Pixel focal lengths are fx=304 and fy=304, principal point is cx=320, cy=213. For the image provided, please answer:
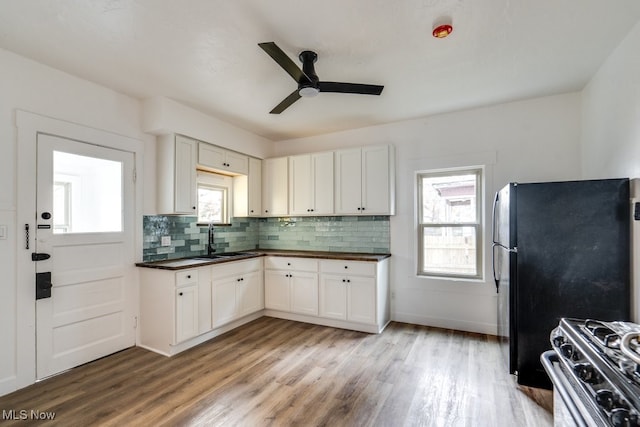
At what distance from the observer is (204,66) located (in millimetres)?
2471

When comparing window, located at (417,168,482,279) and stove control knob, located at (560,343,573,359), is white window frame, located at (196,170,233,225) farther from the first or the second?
stove control knob, located at (560,343,573,359)

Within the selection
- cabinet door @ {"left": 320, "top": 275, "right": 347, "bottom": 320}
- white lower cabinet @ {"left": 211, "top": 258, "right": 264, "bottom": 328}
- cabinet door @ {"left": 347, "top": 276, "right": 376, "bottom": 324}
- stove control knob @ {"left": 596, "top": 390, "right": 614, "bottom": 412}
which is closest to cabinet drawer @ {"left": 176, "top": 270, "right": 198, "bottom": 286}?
white lower cabinet @ {"left": 211, "top": 258, "right": 264, "bottom": 328}

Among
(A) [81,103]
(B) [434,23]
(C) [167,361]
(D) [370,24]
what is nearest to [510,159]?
(B) [434,23]

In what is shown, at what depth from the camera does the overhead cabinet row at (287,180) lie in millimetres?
3305

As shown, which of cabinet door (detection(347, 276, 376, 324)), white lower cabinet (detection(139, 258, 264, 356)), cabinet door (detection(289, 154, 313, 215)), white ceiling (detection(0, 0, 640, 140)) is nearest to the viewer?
white ceiling (detection(0, 0, 640, 140))

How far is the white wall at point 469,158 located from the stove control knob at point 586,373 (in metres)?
2.38

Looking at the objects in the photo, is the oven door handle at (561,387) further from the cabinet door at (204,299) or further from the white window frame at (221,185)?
the white window frame at (221,185)

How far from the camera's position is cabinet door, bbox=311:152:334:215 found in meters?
4.04

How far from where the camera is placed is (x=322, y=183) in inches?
161

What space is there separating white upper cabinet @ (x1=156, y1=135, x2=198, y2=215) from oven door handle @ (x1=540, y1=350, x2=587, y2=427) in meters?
3.27

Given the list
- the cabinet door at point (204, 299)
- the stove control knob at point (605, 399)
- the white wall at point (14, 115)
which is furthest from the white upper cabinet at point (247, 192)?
the stove control knob at point (605, 399)

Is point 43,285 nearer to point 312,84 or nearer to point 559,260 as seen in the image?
point 312,84

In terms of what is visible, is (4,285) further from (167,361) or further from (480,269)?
(480,269)

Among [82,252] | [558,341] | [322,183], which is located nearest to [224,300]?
[82,252]
